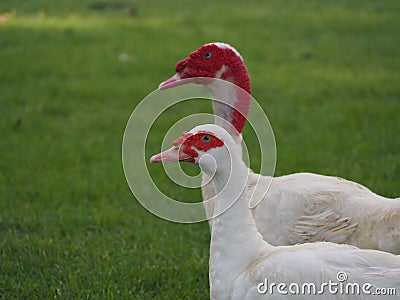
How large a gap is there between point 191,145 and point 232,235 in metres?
0.50

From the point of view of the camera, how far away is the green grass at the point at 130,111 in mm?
4848

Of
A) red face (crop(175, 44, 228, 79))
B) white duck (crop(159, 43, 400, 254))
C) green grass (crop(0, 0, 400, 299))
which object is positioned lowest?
green grass (crop(0, 0, 400, 299))

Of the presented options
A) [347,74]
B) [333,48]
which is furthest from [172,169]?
[333,48]

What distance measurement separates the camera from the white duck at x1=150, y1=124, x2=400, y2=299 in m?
3.13

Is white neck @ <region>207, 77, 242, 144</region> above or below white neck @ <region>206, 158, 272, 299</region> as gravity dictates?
above

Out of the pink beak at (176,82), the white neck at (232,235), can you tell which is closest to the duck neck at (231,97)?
the pink beak at (176,82)

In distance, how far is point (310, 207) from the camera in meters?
4.07

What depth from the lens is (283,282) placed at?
320 centimetres

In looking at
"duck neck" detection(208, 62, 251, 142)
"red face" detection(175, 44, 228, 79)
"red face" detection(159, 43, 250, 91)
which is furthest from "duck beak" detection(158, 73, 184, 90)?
"duck neck" detection(208, 62, 251, 142)

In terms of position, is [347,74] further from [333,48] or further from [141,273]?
[141,273]

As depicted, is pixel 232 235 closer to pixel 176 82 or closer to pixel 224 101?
pixel 224 101

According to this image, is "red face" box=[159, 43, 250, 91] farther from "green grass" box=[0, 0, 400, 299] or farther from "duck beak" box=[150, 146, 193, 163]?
"green grass" box=[0, 0, 400, 299]

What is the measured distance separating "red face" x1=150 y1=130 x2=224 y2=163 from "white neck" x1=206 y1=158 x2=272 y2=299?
14 centimetres

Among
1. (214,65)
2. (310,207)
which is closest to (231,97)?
(214,65)
